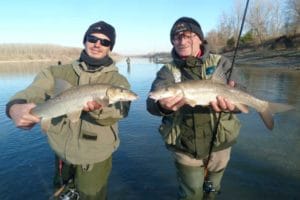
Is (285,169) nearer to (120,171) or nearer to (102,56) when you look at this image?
(120,171)

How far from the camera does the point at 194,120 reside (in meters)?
4.09

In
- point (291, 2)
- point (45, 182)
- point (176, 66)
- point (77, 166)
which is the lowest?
point (45, 182)

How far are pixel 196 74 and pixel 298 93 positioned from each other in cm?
1400

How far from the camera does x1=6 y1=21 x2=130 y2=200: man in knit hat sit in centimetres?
396

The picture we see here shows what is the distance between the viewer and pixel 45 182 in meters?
6.81

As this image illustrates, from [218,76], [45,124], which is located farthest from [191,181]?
[45,124]

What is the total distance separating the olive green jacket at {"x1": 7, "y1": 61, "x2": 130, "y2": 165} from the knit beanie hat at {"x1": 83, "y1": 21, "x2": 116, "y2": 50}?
0.40m

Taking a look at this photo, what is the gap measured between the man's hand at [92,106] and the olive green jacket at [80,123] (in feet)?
0.17

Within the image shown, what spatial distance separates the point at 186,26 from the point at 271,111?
4.99 ft

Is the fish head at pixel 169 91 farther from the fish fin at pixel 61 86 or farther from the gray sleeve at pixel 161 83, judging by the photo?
the fish fin at pixel 61 86

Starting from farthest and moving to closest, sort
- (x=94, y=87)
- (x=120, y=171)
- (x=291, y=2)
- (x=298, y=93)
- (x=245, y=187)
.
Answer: (x=291, y=2) → (x=298, y=93) → (x=120, y=171) → (x=245, y=187) → (x=94, y=87)

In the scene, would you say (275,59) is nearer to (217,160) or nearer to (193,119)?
(217,160)

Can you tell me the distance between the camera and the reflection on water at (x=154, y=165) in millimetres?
6188

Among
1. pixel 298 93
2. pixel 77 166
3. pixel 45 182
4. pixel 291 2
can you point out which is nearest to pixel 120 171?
pixel 45 182
